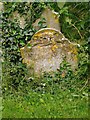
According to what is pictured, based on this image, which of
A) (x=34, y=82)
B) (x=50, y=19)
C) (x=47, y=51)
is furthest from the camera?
(x=50, y=19)

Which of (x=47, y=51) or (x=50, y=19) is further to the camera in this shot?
(x=50, y=19)

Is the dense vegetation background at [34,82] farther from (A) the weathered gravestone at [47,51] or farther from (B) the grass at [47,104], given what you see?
(A) the weathered gravestone at [47,51]

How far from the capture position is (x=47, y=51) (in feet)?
17.1

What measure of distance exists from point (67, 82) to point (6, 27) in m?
1.50

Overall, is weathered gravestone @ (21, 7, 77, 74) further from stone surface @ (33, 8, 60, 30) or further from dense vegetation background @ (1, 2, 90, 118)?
stone surface @ (33, 8, 60, 30)

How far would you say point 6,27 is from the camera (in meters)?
5.75

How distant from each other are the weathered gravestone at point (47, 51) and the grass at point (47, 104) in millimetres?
489

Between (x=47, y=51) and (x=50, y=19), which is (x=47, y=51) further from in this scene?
(x=50, y=19)

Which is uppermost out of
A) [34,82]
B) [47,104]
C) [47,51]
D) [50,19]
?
[50,19]

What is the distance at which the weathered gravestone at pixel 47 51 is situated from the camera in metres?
5.19

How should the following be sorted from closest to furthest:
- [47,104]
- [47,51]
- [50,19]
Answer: [47,104]
[47,51]
[50,19]

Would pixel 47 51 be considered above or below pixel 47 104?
above

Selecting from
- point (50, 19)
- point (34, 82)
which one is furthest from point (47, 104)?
point (50, 19)

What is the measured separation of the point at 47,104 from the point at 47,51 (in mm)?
1095
